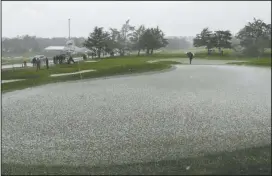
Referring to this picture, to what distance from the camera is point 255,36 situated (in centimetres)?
759

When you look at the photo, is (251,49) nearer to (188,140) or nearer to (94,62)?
(188,140)

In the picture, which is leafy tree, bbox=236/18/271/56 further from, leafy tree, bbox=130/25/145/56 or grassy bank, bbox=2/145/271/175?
grassy bank, bbox=2/145/271/175

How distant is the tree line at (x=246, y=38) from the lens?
7.53 meters

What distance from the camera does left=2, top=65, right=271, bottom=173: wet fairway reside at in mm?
5555

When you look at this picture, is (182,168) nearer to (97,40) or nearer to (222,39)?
(97,40)

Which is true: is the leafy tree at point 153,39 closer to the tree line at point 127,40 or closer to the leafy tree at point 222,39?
the tree line at point 127,40

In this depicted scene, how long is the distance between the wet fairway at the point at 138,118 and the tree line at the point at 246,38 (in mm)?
1006

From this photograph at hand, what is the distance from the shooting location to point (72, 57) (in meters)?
7.45

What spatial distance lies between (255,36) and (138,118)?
3.74 metres

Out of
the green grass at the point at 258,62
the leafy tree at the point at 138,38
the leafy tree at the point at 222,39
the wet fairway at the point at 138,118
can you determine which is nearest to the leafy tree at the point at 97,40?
the leafy tree at the point at 138,38

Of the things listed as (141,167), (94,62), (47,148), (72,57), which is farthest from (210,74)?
(47,148)

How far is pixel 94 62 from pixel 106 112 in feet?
6.03

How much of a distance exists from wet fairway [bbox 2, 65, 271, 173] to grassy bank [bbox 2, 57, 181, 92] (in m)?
0.24

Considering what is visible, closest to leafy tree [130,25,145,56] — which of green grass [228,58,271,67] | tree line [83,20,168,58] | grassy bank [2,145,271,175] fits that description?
tree line [83,20,168,58]
